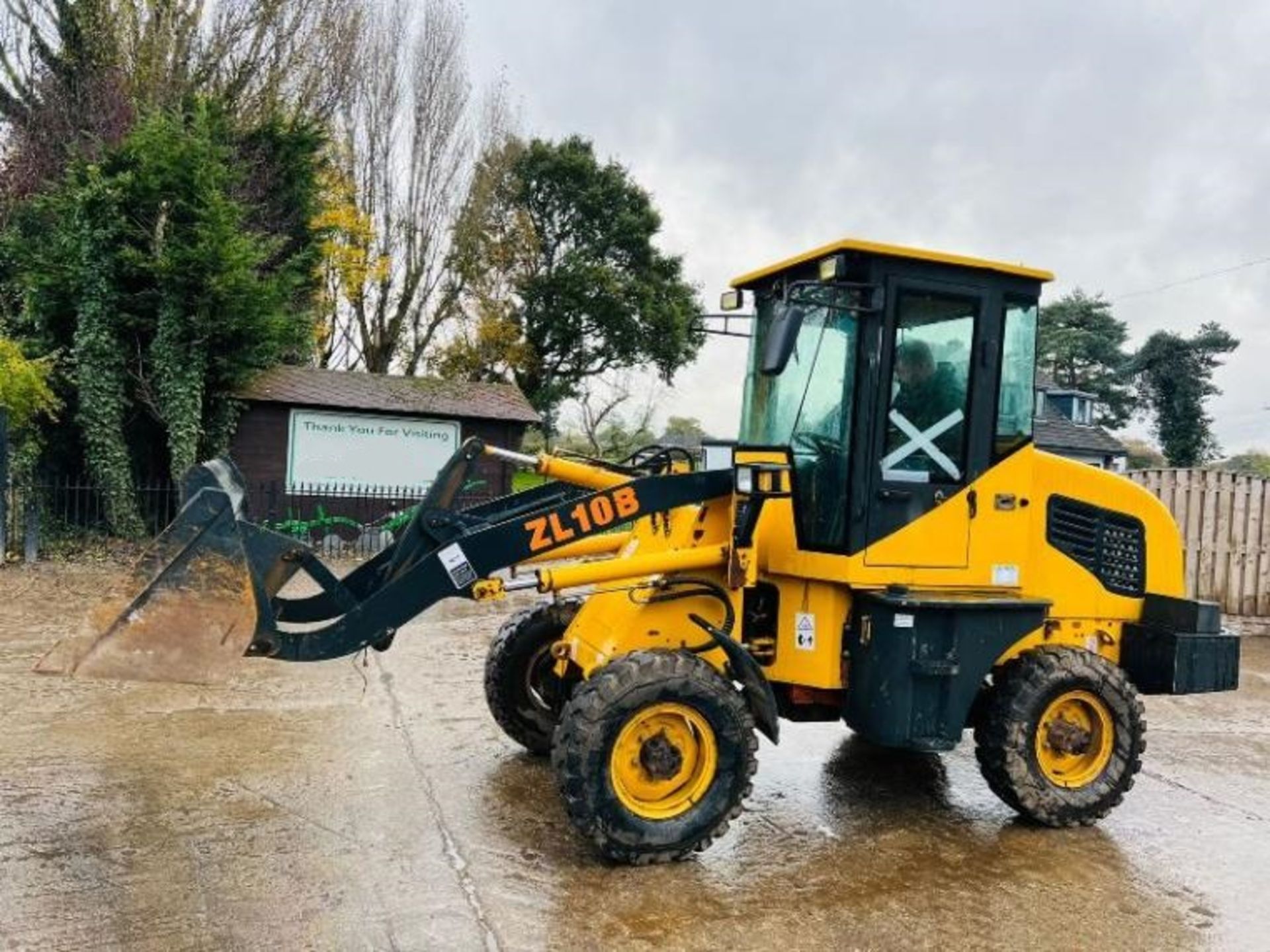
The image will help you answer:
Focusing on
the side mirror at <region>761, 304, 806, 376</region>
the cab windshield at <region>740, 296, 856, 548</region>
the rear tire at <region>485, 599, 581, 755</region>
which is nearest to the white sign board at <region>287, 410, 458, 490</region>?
the rear tire at <region>485, 599, 581, 755</region>

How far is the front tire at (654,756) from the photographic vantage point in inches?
162

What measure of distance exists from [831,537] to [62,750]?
421 centimetres

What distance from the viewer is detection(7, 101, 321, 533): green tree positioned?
14.1 meters

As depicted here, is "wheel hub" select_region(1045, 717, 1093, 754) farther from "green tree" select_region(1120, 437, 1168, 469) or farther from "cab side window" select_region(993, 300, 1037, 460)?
"green tree" select_region(1120, 437, 1168, 469)

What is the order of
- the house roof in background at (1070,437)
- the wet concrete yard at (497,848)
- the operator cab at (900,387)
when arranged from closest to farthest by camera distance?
the wet concrete yard at (497,848) < the operator cab at (900,387) < the house roof in background at (1070,437)

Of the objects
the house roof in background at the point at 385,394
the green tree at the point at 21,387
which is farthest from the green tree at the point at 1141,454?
the green tree at the point at 21,387

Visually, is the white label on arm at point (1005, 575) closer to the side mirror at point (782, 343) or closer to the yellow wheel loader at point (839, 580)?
the yellow wheel loader at point (839, 580)

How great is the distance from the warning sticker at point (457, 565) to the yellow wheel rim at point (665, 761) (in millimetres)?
912

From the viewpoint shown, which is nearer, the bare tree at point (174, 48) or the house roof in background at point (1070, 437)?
the bare tree at point (174, 48)

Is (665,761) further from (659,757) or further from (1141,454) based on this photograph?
(1141,454)

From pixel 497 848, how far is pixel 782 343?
95.6 inches

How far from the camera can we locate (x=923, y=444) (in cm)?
477

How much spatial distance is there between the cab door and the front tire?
104cm

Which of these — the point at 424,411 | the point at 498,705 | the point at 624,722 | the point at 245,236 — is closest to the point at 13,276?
the point at 245,236
